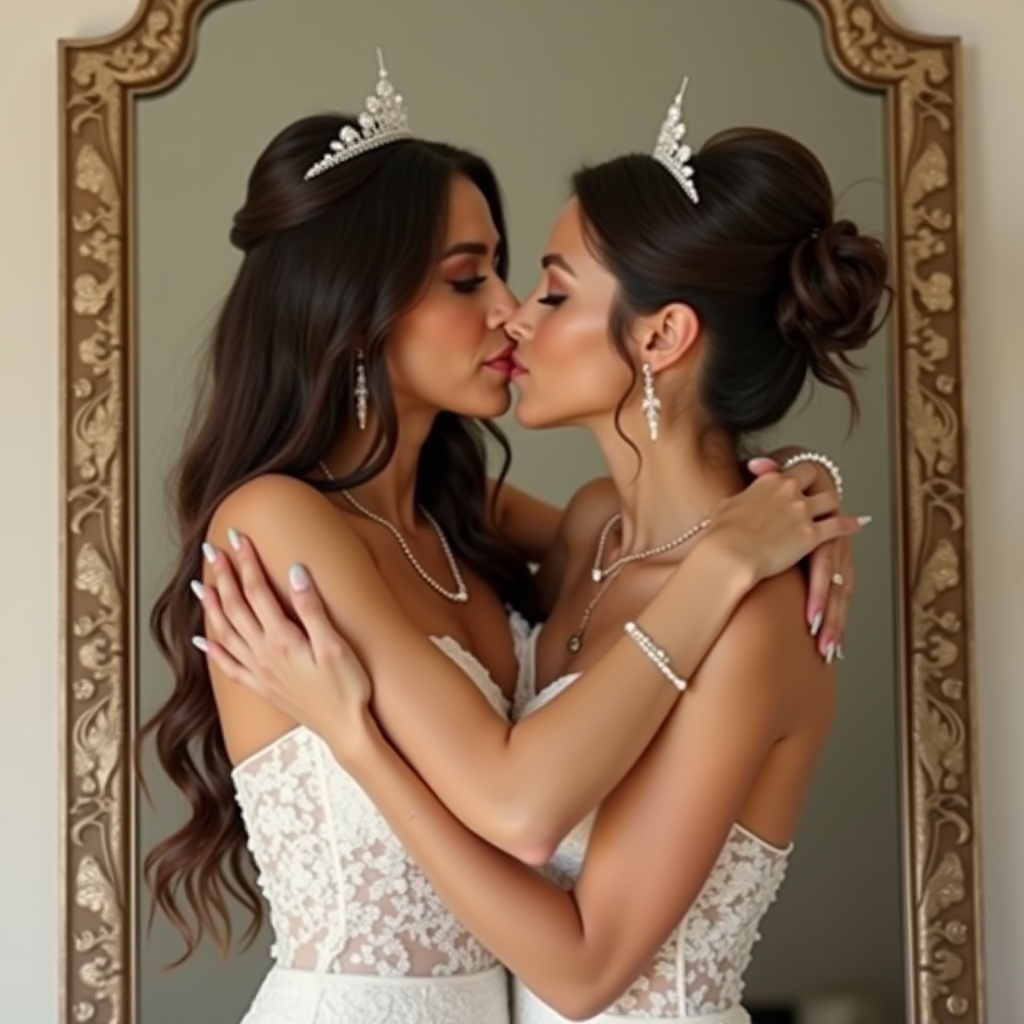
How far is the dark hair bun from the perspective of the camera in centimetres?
159

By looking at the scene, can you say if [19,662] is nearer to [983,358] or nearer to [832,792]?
[832,792]

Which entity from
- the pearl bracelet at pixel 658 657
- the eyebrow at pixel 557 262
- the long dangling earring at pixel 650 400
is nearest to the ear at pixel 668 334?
the long dangling earring at pixel 650 400

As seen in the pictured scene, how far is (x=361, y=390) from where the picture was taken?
1743mm

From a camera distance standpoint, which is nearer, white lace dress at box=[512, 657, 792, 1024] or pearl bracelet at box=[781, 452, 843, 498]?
white lace dress at box=[512, 657, 792, 1024]

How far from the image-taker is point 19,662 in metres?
2.08

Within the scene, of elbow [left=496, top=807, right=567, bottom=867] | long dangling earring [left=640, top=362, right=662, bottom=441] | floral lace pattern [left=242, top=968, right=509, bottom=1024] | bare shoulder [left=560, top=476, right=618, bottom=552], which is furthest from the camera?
bare shoulder [left=560, top=476, right=618, bottom=552]

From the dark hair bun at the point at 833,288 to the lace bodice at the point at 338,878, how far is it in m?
0.50

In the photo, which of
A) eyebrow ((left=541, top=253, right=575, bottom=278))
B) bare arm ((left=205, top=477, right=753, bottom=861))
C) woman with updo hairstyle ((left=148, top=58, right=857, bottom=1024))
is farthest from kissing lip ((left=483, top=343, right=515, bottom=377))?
bare arm ((left=205, top=477, right=753, bottom=861))

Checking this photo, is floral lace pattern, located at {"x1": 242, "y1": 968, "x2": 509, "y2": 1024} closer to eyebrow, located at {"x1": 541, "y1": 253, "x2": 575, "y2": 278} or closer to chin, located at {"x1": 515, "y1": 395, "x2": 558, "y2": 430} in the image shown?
chin, located at {"x1": 515, "y1": 395, "x2": 558, "y2": 430}

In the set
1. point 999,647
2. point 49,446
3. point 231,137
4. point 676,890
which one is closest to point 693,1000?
point 676,890

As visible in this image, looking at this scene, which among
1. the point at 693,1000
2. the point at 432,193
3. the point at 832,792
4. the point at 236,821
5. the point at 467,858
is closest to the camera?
the point at 467,858

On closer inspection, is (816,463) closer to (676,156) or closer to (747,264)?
(747,264)

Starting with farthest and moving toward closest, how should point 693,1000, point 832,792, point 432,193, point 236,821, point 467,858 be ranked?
point 832,792, point 236,821, point 432,193, point 693,1000, point 467,858

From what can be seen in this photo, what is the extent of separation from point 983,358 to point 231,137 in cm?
104
